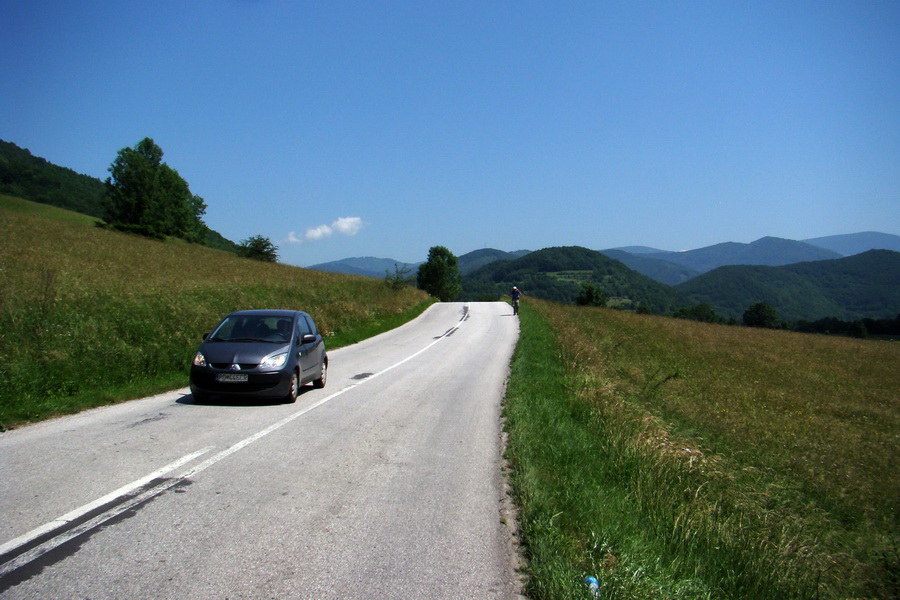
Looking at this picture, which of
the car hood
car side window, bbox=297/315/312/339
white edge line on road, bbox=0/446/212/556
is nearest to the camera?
white edge line on road, bbox=0/446/212/556

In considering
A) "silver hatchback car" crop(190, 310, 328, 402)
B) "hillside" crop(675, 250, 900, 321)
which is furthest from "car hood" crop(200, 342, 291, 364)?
"hillside" crop(675, 250, 900, 321)

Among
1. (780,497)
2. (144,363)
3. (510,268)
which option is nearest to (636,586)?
(780,497)

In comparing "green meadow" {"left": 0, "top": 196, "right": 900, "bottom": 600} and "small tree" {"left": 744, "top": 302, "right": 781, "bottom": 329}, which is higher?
"green meadow" {"left": 0, "top": 196, "right": 900, "bottom": 600}

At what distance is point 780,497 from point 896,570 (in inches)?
67.5

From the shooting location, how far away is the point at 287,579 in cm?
348

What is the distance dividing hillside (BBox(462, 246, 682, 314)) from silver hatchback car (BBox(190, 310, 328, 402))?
358 feet

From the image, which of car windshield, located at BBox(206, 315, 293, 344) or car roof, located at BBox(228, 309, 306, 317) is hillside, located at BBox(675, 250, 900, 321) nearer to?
car roof, located at BBox(228, 309, 306, 317)

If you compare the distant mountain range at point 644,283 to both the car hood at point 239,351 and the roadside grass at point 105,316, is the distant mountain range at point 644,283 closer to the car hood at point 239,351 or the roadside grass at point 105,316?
the roadside grass at point 105,316

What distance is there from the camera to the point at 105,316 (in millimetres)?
13359

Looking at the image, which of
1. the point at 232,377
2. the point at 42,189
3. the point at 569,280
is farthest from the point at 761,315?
the point at 42,189

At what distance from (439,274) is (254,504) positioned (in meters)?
86.3

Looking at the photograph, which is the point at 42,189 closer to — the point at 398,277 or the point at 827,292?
the point at 398,277

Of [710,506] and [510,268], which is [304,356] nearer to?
[710,506]

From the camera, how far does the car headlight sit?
948 cm
